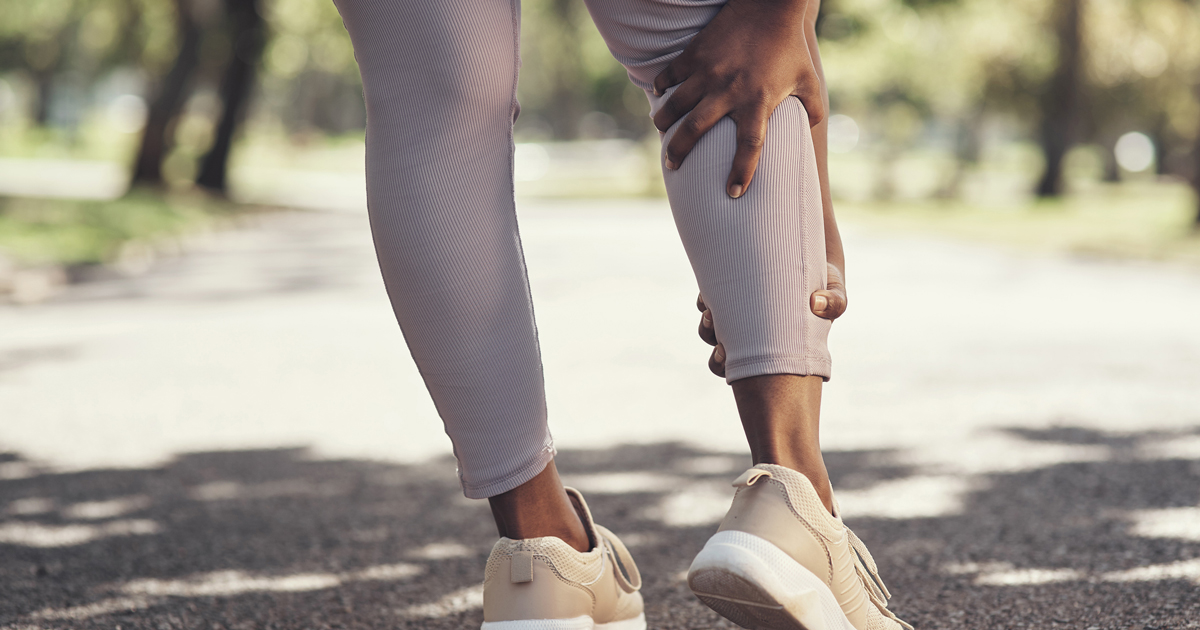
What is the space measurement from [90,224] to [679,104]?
41.5 ft

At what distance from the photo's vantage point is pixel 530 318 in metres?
1.50

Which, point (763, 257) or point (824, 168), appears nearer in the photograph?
point (763, 257)

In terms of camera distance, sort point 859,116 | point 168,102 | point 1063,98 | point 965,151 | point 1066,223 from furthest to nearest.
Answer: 1. point 859,116
2. point 965,151
3. point 1063,98
4. point 168,102
5. point 1066,223

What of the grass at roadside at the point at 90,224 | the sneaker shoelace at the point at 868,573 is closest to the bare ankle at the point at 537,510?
the sneaker shoelace at the point at 868,573

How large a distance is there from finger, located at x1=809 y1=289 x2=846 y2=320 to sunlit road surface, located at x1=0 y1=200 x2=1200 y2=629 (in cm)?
70

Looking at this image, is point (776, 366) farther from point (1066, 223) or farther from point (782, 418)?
point (1066, 223)

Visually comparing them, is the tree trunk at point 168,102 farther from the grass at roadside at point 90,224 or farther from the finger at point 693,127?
the finger at point 693,127

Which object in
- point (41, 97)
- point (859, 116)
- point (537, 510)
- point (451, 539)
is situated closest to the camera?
point (537, 510)

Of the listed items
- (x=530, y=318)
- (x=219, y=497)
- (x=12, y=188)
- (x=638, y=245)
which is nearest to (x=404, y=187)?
(x=530, y=318)

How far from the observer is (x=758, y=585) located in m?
1.27

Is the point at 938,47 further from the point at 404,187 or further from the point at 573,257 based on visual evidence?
the point at 404,187

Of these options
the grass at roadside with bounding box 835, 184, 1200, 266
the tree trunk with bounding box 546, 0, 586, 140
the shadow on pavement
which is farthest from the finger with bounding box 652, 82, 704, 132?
the tree trunk with bounding box 546, 0, 586, 140

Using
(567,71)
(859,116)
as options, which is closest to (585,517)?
(567,71)

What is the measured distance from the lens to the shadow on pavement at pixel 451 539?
6.25 feet
